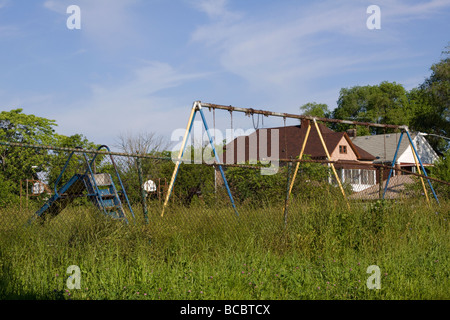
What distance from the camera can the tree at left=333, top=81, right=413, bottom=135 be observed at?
57.6 metres

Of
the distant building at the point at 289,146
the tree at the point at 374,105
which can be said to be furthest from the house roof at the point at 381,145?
the tree at the point at 374,105

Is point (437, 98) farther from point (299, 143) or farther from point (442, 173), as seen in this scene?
point (442, 173)

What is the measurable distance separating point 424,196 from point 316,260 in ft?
24.0

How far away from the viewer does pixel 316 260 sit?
21.8 feet

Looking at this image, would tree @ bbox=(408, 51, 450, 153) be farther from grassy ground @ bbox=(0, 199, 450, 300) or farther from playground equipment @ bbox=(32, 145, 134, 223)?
playground equipment @ bbox=(32, 145, 134, 223)

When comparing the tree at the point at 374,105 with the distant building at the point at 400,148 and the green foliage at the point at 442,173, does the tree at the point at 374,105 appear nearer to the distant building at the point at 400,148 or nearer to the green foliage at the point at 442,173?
the distant building at the point at 400,148

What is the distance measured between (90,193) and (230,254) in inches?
131

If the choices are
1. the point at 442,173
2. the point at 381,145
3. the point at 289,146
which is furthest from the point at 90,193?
the point at 381,145

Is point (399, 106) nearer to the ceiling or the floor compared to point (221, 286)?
nearer to the ceiling

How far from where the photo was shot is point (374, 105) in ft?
203

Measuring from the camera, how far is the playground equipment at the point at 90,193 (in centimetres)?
813

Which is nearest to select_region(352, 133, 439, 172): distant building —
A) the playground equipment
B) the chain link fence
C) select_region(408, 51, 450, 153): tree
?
select_region(408, 51, 450, 153): tree
